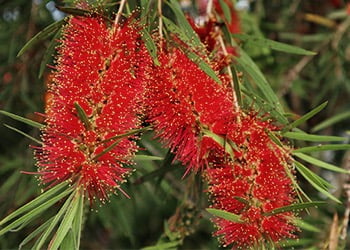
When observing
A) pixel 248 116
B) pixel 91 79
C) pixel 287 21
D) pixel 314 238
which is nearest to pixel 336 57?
pixel 287 21

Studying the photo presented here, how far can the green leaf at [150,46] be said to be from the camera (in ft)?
4.33

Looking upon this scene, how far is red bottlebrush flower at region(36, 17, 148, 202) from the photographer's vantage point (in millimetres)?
1265

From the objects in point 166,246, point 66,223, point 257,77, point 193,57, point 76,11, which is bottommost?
point 166,246

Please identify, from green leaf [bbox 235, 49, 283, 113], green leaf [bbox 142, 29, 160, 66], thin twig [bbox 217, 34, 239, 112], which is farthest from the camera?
green leaf [bbox 235, 49, 283, 113]

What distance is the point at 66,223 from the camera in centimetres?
126

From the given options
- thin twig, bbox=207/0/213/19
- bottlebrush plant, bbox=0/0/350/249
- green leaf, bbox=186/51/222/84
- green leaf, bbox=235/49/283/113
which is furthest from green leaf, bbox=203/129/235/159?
thin twig, bbox=207/0/213/19

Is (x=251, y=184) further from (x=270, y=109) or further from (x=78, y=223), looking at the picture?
(x=78, y=223)

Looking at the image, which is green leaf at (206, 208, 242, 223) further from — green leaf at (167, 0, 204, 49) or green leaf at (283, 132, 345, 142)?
green leaf at (167, 0, 204, 49)

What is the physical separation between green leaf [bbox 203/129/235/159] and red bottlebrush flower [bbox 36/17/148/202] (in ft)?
0.51

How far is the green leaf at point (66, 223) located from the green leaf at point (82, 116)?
0.47 ft

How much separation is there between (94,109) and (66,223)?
234 millimetres

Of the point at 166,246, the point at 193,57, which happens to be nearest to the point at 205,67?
the point at 193,57

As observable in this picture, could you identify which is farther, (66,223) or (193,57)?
(193,57)

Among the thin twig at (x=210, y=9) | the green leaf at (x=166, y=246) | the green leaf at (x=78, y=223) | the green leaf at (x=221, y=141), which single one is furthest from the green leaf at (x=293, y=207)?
the thin twig at (x=210, y=9)
